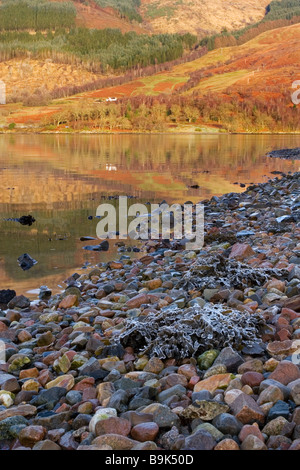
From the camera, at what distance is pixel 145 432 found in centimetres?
271

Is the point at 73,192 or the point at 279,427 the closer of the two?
the point at 279,427

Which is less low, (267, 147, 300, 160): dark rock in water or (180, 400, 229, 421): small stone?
(267, 147, 300, 160): dark rock in water

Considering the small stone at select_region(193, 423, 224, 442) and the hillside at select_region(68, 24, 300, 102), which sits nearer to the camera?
the small stone at select_region(193, 423, 224, 442)

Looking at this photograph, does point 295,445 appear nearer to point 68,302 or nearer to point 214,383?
Result: point 214,383

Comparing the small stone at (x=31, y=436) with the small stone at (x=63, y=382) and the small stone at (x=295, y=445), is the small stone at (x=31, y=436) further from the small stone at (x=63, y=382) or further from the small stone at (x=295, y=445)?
the small stone at (x=295, y=445)

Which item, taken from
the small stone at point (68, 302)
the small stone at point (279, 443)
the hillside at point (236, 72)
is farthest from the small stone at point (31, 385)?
the hillside at point (236, 72)

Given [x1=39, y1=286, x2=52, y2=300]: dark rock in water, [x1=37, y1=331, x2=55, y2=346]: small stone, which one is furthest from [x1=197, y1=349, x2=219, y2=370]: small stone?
[x1=39, y1=286, x2=52, y2=300]: dark rock in water

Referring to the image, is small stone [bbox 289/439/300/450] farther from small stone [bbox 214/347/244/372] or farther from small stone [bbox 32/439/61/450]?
small stone [bbox 32/439/61/450]

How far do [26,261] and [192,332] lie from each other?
4.77 m

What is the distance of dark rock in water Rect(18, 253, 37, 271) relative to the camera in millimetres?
7824

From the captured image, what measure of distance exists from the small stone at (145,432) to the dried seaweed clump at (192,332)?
3.21 ft

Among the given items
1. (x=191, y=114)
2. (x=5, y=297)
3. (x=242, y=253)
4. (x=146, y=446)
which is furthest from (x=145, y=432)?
(x=191, y=114)

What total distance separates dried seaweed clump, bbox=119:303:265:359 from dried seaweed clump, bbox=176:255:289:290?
3.22 feet

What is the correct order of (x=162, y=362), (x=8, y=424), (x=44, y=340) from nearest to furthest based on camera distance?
(x=8, y=424), (x=162, y=362), (x=44, y=340)
